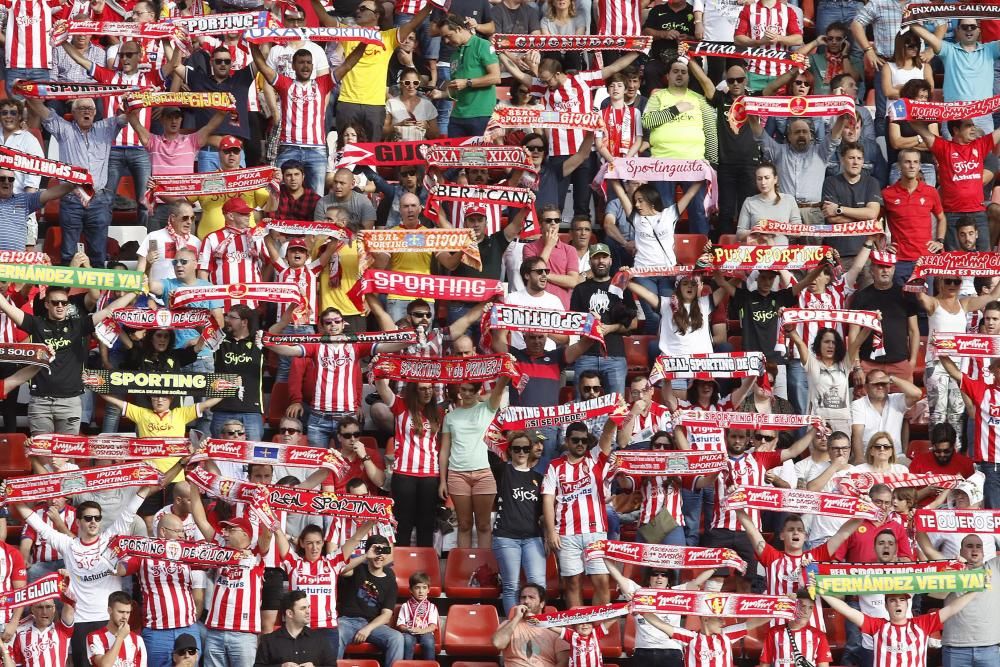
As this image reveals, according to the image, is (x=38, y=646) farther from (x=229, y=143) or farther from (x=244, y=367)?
(x=229, y=143)

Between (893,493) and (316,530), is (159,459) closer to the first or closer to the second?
(316,530)

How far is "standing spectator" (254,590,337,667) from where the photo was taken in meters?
14.2

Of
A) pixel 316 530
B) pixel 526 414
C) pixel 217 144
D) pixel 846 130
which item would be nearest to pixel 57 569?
pixel 316 530

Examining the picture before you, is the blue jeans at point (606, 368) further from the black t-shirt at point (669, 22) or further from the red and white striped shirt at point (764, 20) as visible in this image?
the red and white striped shirt at point (764, 20)

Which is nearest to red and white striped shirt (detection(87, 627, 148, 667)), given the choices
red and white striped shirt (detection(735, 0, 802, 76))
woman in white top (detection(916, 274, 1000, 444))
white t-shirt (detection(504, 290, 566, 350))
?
white t-shirt (detection(504, 290, 566, 350))

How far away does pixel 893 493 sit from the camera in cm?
1548

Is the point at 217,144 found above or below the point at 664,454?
above

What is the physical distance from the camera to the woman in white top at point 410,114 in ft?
60.7

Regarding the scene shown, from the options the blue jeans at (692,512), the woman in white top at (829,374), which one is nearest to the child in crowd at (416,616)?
the blue jeans at (692,512)

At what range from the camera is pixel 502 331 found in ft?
52.9

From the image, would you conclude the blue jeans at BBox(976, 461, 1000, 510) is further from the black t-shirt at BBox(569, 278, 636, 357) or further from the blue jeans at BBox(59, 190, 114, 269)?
the blue jeans at BBox(59, 190, 114, 269)

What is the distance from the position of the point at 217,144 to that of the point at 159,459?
3776 millimetres

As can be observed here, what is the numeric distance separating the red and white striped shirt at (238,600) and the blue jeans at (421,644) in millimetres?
1063

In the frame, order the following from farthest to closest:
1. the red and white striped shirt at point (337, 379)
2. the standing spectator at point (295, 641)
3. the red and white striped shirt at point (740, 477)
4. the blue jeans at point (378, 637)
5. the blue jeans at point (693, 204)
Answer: the blue jeans at point (693, 204) < the red and white striped shirt at point (337, 379) < the red and white striped shirt at point (740, 477) < the blue jeans at point (378, 637) < the standing spectator at point (295, 641)
